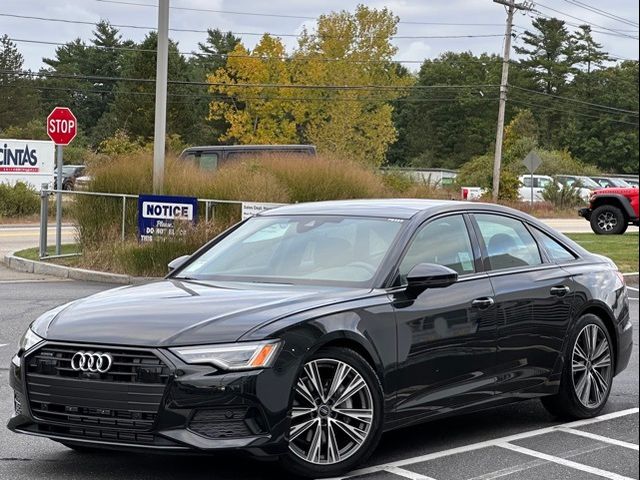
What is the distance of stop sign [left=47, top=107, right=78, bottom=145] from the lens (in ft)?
60.5

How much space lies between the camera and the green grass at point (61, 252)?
17.9 metres

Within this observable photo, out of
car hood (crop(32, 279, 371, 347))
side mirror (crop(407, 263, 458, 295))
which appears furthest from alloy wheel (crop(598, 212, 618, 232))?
car hood (crop(32, 279, 371, 347))

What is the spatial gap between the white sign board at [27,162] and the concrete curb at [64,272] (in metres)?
10.9

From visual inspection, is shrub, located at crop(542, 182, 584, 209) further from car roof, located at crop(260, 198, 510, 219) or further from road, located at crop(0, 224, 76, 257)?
car roof, located at crop(260, 198, 510, 219)

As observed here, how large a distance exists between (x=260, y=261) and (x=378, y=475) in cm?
155

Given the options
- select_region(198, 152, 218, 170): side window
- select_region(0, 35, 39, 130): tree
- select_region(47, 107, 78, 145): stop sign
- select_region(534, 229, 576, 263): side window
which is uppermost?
select_region(0, 35, 39, 130): tree

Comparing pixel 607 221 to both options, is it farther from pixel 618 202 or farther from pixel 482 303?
pixel 482 303

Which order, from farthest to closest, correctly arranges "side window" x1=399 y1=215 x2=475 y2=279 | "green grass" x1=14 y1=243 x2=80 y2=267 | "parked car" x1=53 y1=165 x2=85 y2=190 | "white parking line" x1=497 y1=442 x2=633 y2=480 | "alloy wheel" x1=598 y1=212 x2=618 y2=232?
"alloy wheel" x1=598 y1=212 x2=618 y2=232 → "parked car" x1=53 y1=165 x2=85 y2=190 → "green grass" x1=14 y1=243 x2=80 y2=267 → "side window" x1=399 y1=215 x2=475 y2=279 → "white parking line" x1=497 y1=442 x2=633 y2=480

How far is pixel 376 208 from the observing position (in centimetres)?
705

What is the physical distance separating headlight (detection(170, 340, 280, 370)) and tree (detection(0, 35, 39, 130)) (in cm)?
Answer: 1031

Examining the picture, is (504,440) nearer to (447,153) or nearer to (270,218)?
(270,218)

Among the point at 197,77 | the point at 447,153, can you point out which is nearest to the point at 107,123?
the point at 197,77

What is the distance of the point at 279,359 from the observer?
5.50m

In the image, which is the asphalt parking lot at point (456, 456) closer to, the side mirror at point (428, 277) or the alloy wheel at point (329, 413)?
the alloy wheel at point (329, 413)
